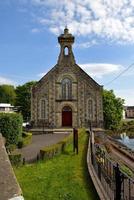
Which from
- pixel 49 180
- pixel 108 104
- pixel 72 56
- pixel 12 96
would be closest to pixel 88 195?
pixel 49 180

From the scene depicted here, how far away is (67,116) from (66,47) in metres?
12.0

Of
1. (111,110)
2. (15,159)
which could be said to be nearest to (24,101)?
(111,110)

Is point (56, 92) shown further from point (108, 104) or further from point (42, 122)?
point (108, 104)

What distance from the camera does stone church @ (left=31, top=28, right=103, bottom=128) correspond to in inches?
1929

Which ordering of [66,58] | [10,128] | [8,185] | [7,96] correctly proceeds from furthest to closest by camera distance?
1. [7,96]
2. [66,58]
3. [10,128]
4. [8,185]

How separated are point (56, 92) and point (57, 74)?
306cm

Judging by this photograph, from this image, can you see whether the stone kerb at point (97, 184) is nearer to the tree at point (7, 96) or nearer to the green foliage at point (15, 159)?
the green foliage at point (15, 159)

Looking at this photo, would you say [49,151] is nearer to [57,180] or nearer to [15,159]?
[15,159]

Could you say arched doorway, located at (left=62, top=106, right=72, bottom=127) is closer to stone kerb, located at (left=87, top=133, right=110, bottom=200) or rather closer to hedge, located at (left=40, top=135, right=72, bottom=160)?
hedge, located at (left=40, top=135, right=72, bottom=160)

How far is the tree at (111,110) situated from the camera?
6123cm

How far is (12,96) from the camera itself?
129750 mm

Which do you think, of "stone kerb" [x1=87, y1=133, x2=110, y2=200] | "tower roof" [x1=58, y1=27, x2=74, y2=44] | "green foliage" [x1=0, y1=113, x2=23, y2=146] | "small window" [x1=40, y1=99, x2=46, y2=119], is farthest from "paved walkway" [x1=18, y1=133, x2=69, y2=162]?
"tower roof" [x1=58, y1=27, x2=74, y2=44]

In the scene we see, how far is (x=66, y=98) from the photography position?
49.8 metres

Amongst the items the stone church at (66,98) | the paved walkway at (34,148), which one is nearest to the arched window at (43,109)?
the stone church at (66,98)
